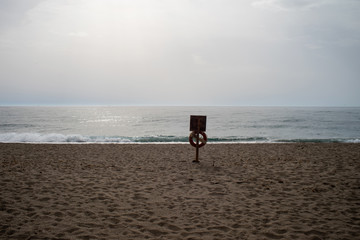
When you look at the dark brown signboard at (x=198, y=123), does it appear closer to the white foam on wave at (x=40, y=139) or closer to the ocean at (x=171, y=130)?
the ocean at (x=171, y=130)

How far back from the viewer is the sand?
378 cm

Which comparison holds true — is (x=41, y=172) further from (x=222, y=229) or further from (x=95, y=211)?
(x=222, y=229)

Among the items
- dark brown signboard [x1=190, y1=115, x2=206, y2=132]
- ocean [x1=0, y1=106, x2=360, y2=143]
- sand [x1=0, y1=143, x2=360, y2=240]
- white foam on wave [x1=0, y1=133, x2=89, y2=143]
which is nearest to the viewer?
sand [x1=0, y1=143, x2=360, y2=240]

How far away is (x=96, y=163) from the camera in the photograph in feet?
29.6

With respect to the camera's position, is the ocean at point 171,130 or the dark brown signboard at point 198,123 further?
the ocean at point 171,130

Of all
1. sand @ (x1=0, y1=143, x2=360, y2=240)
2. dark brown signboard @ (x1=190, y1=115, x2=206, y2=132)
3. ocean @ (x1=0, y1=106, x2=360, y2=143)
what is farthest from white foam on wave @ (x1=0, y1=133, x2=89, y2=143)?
dark brown signboard @ (x1=190, y1=115, x2=206, y2=132)

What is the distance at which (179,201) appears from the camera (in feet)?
16.8

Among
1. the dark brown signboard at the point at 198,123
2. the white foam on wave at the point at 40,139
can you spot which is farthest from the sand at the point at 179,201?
the white foam on wave at the point at 40,139

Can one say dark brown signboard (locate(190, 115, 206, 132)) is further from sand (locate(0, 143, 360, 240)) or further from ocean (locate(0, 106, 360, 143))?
ocean (locate(0, 106, 360, 143))

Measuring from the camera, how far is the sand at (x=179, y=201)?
3.78m

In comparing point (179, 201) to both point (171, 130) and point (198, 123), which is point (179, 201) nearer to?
point (198, 123)

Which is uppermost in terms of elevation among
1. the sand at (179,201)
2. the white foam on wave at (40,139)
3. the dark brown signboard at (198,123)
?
the dark brown signboard at (198,123)

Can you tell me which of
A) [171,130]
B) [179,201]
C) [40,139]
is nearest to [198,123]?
[179,201]

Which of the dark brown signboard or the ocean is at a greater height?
the dark brown signboard
